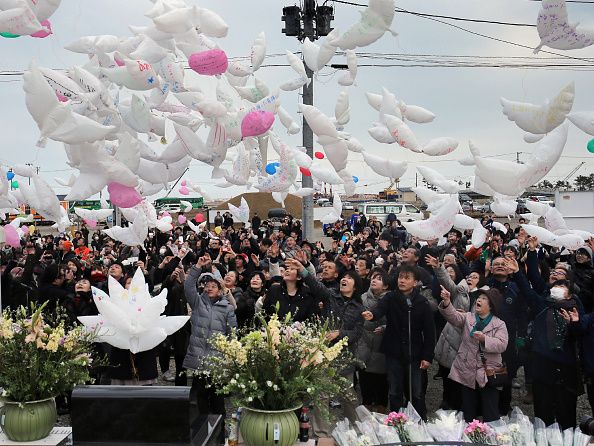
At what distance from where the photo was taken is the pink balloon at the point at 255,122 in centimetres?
568

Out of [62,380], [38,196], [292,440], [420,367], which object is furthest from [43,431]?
[38,196]

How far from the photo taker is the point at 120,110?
230 inches

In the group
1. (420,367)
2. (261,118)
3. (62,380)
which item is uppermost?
(261,118)

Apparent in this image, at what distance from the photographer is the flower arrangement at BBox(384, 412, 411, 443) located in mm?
3309

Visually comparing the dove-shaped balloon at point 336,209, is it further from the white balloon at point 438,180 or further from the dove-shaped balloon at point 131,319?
the dove-shaped balloon at point 131,319

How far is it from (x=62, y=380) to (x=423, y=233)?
144 inches

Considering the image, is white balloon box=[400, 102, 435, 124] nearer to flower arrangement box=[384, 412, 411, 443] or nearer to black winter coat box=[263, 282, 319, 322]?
black winter coat box=[263, 282, 319, 322]

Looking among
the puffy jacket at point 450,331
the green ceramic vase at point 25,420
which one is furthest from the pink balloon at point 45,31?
the puffy jacket at point 450,331

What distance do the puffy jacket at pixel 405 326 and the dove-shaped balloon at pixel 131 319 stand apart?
1.93 metres

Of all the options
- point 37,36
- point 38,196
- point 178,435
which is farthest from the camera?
point 38,196

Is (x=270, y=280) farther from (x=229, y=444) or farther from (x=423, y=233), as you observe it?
(x=229, y=444)

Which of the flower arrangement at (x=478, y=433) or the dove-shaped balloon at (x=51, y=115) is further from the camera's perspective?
the dove-shaped balloon at (x=51, y=115)

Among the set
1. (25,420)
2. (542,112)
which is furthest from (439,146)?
(25,420)

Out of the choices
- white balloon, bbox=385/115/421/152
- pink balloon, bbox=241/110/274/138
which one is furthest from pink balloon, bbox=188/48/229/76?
white balloon, bbox=385/115/421/152
